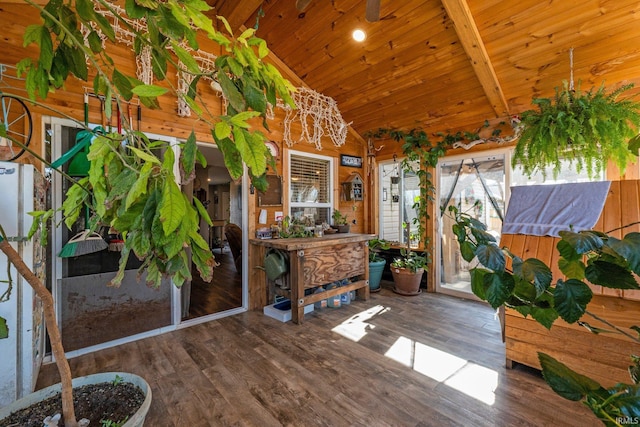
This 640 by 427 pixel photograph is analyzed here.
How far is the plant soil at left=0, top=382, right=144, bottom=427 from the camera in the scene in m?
1.09

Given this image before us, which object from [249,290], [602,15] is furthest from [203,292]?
[602,15]

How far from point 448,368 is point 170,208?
247cm

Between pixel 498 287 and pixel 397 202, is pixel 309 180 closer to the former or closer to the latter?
pixel 397 202

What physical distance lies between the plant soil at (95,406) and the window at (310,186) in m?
2.99

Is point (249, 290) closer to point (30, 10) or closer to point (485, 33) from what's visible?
point (30, 10)

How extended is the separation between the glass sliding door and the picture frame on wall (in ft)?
4.50

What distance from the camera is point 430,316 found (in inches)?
131

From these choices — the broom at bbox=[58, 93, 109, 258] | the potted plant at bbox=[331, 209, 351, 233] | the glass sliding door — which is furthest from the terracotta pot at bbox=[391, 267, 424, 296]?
the broom at bbox=[58, 93, 109, 258]

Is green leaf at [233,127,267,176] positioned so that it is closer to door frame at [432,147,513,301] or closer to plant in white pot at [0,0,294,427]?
plant in white pot at [0,0,294,427]

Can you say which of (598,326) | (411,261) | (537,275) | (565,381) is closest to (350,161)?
(411,261)

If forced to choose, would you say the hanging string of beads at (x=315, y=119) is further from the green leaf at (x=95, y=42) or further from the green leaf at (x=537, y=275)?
the green leaf at (x=537, y=275)

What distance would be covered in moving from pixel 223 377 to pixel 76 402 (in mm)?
1111

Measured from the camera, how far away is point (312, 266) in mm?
3330

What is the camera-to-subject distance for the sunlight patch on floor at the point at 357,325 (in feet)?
9.37
